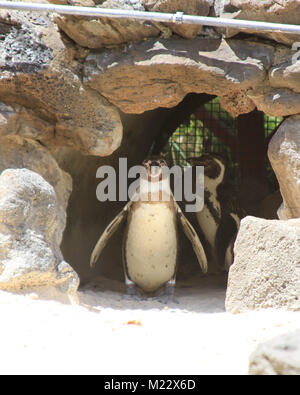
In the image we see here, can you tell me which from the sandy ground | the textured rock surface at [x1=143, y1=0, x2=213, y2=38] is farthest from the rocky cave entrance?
the sandy ground

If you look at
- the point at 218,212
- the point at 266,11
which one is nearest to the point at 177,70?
the point at 266,11

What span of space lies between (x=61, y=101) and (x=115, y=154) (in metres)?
1.49

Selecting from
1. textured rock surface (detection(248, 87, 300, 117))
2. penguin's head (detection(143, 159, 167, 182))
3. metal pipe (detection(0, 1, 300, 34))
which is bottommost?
penguin's head (detection(143, 159, 167, 182))

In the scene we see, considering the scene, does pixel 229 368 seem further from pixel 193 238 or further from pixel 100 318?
pixel 193 238

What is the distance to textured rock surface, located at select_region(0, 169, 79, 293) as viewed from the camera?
103 inches

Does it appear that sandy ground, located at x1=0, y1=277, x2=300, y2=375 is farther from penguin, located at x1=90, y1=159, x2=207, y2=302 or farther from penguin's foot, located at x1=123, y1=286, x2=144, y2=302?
penguin, located at x1=90, y1=159, x2=207, y2=302

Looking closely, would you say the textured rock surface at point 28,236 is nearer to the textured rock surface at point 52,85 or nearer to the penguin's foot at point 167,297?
the textured rock surface at point 52,85

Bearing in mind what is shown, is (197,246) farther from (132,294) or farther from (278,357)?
(278,357)

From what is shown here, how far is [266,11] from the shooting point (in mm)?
2770

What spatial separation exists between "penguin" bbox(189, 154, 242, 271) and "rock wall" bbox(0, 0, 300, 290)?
1496 mm

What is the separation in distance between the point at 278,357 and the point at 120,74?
2.16 metres
